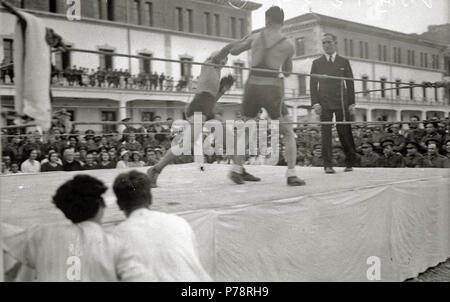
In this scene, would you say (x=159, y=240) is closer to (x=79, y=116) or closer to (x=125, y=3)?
(x=125, y=3)

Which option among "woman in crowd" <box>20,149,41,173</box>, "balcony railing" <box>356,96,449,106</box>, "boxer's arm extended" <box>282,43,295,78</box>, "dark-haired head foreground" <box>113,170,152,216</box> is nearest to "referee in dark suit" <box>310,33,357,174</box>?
"boxer's arm extended" <box>282,43,295,78</box>

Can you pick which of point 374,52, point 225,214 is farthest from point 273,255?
point 374,52

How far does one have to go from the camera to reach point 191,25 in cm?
1633

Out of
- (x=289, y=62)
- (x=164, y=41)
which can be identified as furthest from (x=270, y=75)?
(x=164, y=41)

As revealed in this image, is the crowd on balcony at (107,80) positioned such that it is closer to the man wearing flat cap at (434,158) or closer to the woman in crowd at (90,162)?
the woman in crowd at (90,162)

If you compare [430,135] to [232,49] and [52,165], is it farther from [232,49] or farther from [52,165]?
[52,165]

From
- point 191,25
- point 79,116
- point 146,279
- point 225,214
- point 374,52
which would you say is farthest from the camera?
point 374,52

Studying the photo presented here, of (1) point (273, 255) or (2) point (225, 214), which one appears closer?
(2) point (225, 214)

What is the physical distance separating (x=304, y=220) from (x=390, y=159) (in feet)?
11.6

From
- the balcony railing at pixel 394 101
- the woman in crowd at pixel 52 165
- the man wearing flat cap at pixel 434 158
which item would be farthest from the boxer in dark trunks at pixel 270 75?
the balcony railing at pixel 394 101

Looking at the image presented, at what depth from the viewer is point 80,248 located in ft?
6.20

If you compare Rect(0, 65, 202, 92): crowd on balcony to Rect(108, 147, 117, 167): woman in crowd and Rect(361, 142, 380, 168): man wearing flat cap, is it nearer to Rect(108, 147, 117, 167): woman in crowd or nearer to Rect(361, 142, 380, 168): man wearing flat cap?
Rect(108, 147, 117, 167): woman in crowd

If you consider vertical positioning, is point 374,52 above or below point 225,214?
above
